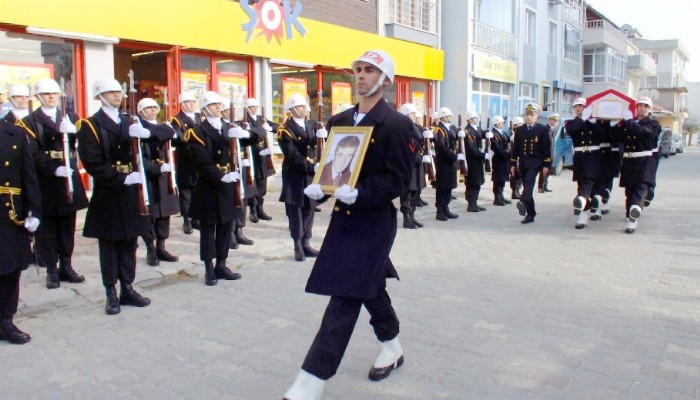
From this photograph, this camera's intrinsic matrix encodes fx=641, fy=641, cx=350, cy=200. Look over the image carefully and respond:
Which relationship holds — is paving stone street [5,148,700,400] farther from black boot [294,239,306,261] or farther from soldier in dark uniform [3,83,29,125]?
soldier in dark uniform [3,83,29,125]

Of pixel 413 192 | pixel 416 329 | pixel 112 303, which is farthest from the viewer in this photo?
pixel 413 192

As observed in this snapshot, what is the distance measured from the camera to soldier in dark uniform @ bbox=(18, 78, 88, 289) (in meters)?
5.98

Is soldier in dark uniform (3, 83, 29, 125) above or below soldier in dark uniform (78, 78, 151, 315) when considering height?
above

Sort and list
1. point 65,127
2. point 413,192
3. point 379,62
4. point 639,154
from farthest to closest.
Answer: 1. point 413,192
2. point 639,154
3. point 65,127
4. point 379,62

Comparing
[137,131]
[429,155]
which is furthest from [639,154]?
[137,131]

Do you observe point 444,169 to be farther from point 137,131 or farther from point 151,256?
point 137,131

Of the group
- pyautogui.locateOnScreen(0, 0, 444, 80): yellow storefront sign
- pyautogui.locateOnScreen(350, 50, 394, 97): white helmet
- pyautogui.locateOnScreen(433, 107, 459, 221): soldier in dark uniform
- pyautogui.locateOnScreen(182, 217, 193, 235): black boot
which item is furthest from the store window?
pyautogui.locateOnScreen(350, 50, 394, 97): white helmet

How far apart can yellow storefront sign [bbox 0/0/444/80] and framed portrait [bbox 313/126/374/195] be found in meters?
7.64

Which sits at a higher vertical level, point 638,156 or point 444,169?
point 638,156

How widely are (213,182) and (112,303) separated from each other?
153 cm

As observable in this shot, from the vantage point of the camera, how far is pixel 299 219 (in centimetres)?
761

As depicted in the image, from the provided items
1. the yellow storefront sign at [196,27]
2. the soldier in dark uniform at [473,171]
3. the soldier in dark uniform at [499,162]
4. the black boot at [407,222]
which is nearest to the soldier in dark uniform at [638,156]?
the soldier in dark uniform at [473,171]

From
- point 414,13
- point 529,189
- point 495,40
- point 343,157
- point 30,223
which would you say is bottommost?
point 529,189

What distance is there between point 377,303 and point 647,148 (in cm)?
722
